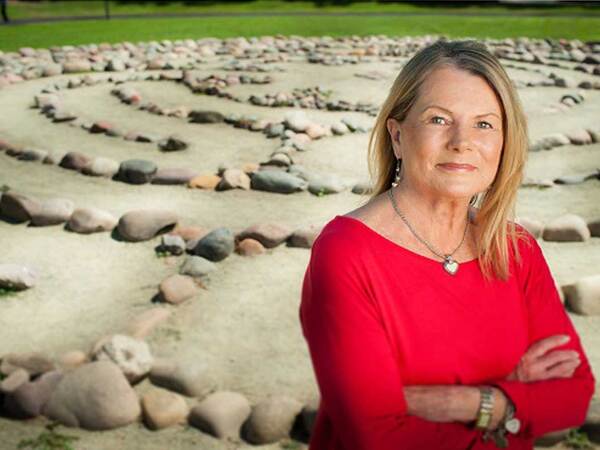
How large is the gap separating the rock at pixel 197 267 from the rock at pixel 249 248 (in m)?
0.35

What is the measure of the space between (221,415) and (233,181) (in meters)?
4.07

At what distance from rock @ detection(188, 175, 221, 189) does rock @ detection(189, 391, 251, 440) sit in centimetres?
401

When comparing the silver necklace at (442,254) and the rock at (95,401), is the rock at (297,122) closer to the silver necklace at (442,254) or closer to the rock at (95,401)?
the rock at (95,401)

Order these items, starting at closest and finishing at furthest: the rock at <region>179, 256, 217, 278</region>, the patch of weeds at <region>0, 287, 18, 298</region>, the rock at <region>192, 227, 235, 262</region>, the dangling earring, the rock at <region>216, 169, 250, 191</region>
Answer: the dangling earring < the patch of weeds at <region>0, 287, 18, 298</region> < the rock at <region>179, 256, 217, 278</region> < the rock at <region>192, 227, 235, 262</region> < the rock at <region>216, 169, 250, 191</region>

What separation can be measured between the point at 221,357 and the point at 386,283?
98.1 inches

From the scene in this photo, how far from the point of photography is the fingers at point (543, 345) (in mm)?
2551

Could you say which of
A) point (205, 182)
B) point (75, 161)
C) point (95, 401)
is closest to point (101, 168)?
point (75, 161)

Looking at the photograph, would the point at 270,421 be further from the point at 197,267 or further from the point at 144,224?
the point at 144,224

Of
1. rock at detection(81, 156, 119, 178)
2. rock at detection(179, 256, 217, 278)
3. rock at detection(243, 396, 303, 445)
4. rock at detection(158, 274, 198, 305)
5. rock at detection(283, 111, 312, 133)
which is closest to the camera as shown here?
rock at detection(243, 396, 303, 445)

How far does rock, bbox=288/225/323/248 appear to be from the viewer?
6.21 m

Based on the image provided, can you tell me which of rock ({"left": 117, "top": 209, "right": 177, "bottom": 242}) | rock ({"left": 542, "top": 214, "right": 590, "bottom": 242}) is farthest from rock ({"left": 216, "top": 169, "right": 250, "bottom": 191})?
rock ({"left": 542, "top": 214, "right": 590, "bottom": 242})

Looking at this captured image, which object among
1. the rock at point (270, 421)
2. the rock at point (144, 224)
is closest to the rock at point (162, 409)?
the rock at point (270, 421)

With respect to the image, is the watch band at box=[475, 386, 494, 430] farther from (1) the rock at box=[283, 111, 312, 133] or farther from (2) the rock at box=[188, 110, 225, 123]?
(2) the rock at box=[188, 110, 225, 123]

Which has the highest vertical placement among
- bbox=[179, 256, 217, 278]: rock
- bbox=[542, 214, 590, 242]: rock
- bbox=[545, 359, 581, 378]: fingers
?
bbox=[545, 359, 581, 378]: fingers
